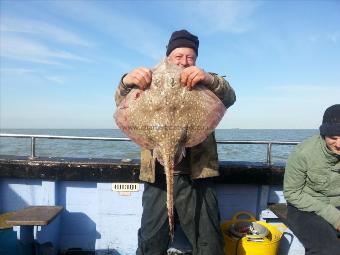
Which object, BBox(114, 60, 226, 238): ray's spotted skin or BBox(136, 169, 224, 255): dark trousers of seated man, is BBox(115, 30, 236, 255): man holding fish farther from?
BBox(114, 60, 226, 238): ray's spotted skin

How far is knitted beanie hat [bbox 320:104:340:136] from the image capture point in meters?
3.42

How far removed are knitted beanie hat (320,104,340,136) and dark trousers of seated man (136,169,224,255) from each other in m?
1.44

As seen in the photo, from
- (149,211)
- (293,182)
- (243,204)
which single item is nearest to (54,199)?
(149,211)

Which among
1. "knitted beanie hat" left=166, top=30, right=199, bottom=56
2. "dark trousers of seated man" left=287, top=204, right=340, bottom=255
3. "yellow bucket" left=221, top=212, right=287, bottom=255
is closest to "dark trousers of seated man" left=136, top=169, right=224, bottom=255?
"yellow bucket" left=221, top=212, right=287, bottom=255

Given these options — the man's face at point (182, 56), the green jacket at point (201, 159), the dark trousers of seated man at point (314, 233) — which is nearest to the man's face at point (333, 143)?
the dark trousers of seated man at point (314, 233)

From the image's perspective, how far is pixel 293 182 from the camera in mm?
3680

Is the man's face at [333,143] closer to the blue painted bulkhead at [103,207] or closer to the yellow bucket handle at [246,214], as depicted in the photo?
the blue painted bulkhead at [103,207]

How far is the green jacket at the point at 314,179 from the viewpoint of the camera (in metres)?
3.58

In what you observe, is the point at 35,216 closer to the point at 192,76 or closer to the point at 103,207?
the point at 103,207

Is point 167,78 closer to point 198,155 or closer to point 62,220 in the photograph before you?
point 198,155

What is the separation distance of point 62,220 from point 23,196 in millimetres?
709

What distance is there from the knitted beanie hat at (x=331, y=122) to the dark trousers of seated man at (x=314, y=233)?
36.9 inches

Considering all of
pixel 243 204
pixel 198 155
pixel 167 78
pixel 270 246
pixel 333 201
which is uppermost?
pixel 167 78

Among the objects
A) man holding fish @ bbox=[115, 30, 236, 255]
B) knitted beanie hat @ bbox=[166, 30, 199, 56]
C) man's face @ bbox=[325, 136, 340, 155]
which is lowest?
man holding fish @ bbox=[115, 30, 236, 255]
